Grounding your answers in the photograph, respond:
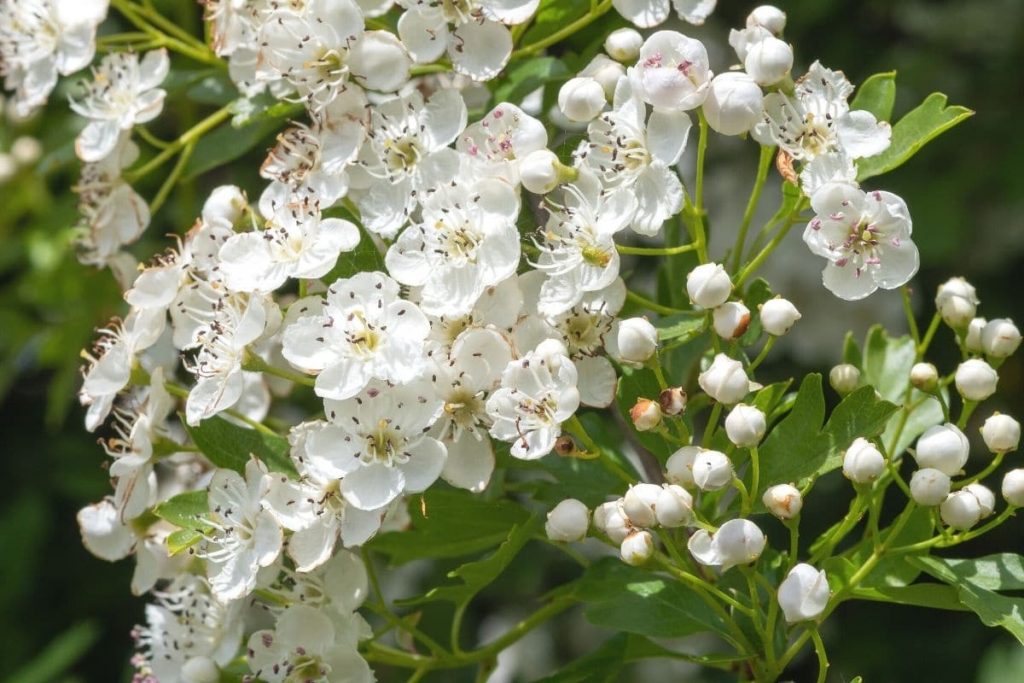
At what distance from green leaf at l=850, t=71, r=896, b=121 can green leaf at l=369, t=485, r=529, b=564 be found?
2.16ft

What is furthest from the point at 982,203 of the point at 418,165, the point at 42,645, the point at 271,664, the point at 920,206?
the point at 42,645

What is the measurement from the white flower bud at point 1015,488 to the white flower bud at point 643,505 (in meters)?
0.39

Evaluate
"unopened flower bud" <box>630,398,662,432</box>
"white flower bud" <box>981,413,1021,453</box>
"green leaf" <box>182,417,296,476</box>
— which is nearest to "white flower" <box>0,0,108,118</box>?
"green leaf" <box>182,417,296,476</box>

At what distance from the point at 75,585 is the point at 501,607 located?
3.56 ft

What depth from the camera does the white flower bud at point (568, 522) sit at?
5.25 ft

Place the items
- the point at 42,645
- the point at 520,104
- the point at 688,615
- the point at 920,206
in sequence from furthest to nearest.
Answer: the point at 42,645
the point at 920,206
the point at 520,104
the point at 688,615

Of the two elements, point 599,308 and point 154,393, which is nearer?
point 599,308

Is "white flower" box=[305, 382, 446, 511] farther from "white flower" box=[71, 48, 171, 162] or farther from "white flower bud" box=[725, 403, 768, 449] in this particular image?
"white flower" box=[71, 48, 171, 162]

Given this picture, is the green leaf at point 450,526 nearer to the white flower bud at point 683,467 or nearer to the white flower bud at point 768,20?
the white flower bud at point 683,467

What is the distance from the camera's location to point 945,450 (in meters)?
1.54

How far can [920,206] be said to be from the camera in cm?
319

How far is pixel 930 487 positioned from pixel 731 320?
283 millimetres

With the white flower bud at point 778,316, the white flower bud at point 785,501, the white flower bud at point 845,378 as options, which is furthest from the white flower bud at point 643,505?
the white flower bud at point 845,378

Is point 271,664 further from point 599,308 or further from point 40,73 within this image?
point 40,73
